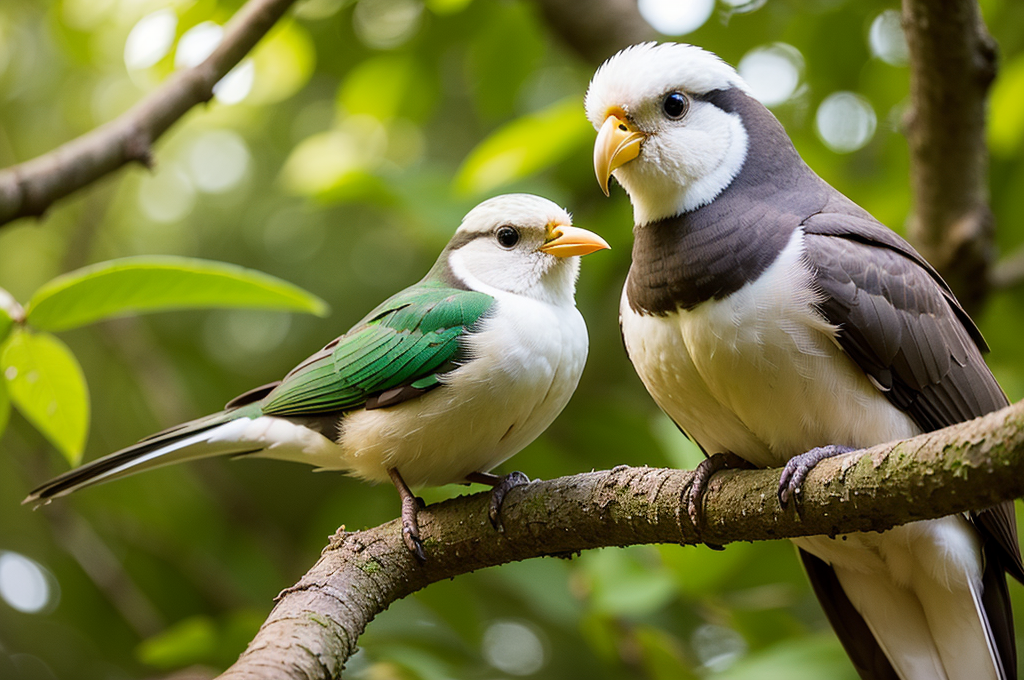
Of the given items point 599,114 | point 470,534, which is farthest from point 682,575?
point 599,114

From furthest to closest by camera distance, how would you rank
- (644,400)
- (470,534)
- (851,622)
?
(644,400) → (851,622) → (470,534)

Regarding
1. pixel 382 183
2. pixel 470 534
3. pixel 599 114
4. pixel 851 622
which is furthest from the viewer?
pixel 382 183

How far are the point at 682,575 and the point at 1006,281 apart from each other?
6.85 feet

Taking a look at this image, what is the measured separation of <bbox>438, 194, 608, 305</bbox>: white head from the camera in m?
2.82

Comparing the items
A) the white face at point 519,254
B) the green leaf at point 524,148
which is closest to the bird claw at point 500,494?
the white face at point 519,254

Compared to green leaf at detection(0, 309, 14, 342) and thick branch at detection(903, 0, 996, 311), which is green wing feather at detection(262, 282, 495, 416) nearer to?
green leaf at detection(0, 309, 14, 342)

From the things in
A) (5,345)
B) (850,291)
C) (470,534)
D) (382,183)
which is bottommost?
(470,534)

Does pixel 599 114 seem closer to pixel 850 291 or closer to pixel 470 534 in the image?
pixel 850 291

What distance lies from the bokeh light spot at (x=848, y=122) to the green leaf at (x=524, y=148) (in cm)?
153

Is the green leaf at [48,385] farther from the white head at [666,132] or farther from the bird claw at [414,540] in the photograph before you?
the white head at [666,132]

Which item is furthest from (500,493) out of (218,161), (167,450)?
(218,161)

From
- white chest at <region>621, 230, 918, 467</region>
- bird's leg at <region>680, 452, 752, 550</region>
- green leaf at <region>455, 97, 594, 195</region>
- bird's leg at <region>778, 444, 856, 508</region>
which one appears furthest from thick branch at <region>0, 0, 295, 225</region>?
bird's leg at <region>778, 444, 856, 508</region>

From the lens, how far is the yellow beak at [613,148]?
2.39m

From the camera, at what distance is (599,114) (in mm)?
2547
